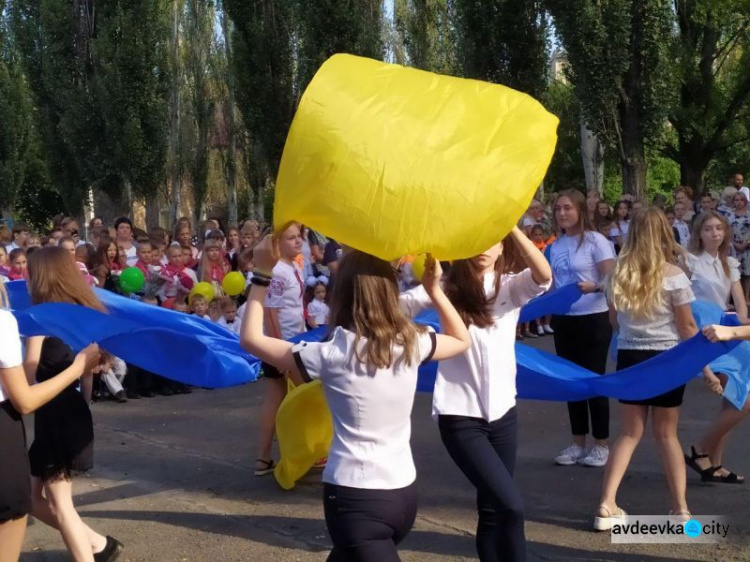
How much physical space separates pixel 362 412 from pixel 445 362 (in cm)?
93

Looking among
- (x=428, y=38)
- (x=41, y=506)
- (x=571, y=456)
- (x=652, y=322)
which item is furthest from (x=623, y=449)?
(x=428, y=38)

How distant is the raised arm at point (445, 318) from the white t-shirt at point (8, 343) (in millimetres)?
1490

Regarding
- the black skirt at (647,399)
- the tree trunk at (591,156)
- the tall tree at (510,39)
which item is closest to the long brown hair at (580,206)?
the black skirt at (647,399)

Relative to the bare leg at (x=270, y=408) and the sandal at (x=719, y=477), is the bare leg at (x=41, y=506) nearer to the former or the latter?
the bare leg at (x=270, y=408)

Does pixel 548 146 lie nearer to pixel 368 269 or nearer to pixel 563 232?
pixel 368 269

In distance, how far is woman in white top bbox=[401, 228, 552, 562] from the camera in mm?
3639

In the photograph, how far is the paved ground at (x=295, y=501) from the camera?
478 centimetres

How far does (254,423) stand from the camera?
307 inches

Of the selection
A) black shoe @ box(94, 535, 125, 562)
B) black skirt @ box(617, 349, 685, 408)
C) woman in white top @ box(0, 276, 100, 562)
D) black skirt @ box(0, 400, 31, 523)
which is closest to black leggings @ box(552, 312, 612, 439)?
black skirt @ box(617, 349, 685, 408)

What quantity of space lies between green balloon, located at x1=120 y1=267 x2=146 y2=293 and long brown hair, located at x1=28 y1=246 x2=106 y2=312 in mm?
5053

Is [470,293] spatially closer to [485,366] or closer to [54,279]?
[485,366]

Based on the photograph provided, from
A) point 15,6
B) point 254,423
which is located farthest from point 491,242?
point 15,6

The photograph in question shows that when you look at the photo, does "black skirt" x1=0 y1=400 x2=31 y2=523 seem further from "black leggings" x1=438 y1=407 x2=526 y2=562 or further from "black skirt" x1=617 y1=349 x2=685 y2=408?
"black skirt" x1=617 y1=349 x2=685 y2=408

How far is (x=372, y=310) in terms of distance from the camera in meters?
3.00
